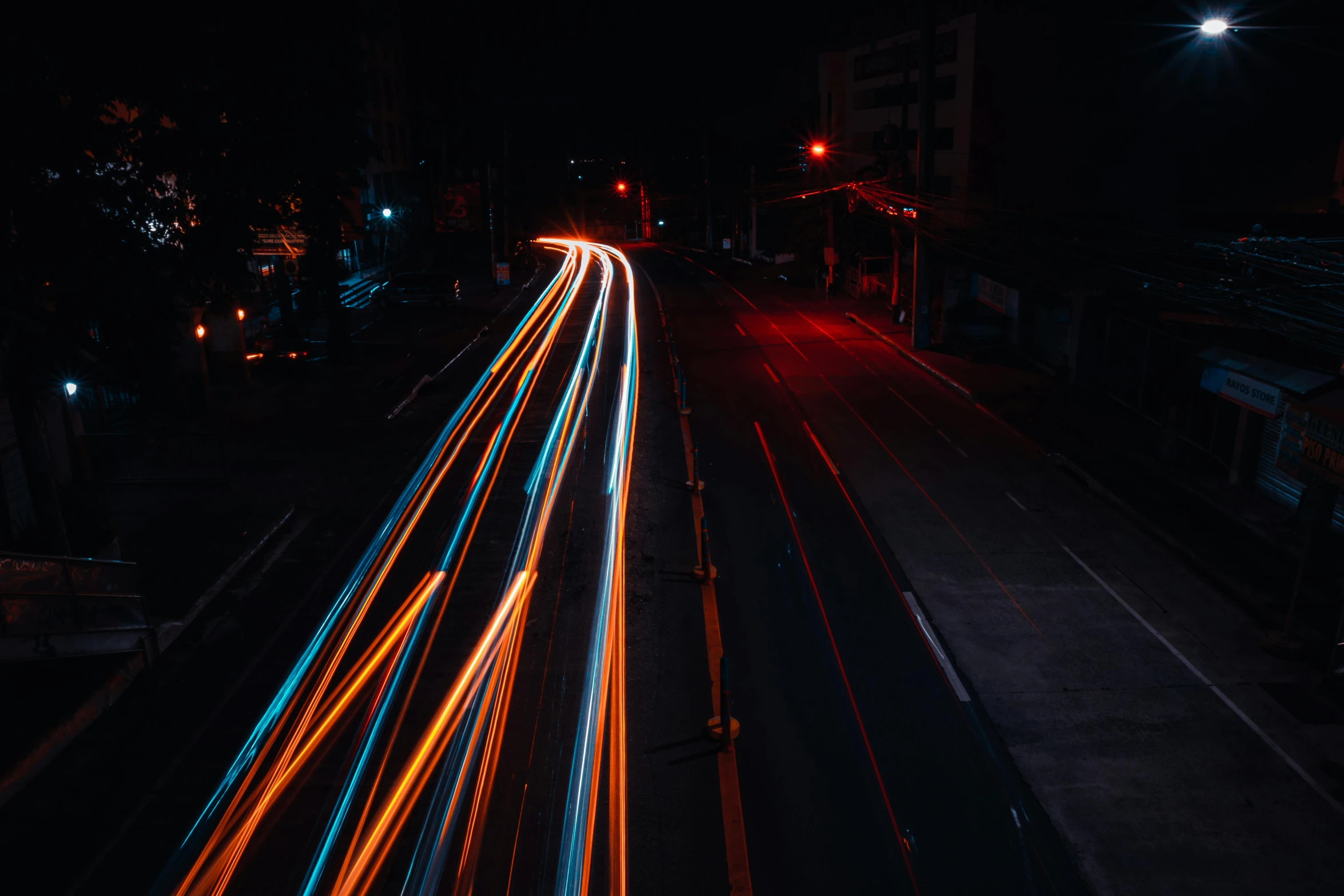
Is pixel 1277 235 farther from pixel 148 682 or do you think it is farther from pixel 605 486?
pixel 148 682

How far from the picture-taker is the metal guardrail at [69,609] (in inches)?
360

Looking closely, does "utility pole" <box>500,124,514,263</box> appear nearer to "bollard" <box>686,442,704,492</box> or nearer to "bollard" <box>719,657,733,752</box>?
"bollard" <box>686,442,704,492</box>

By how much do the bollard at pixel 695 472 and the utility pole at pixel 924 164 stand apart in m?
13.0

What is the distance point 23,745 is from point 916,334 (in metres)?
25.7

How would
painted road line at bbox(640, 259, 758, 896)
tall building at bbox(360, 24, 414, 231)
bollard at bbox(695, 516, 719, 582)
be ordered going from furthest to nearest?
1. tall building at bbox(360, 24, 414, 231)
2. bollard at bbox(695, 516, 719, 582)
3. painted road line at bbox(640, 259, 758, 896)

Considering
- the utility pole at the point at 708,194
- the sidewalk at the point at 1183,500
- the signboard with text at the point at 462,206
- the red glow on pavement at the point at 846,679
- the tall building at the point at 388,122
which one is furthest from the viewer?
the utility pole at the point at 708,194

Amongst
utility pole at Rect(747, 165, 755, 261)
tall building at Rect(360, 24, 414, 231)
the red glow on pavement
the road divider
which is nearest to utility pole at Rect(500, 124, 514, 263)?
tall building at Rect(360, 24, 414, 231)

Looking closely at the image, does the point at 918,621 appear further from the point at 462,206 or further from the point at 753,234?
A: the point at 753,234

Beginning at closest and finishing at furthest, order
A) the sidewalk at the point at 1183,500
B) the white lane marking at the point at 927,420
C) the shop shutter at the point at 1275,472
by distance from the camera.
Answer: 1. the sidewalk at the point at 1183,500
2. the shop shutter at the point at 1275,472
3. the white lane marking at the point at 927,420

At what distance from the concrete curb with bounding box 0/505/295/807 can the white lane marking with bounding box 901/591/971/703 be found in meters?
9.83

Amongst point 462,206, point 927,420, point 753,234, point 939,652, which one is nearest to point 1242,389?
point 927,420

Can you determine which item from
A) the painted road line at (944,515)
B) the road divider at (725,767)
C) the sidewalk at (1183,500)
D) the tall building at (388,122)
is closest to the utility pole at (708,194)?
the tall building at (388,122)

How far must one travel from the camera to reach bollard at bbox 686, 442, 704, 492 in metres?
16.2

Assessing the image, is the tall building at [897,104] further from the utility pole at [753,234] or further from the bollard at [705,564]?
the bollard at [705,564]
